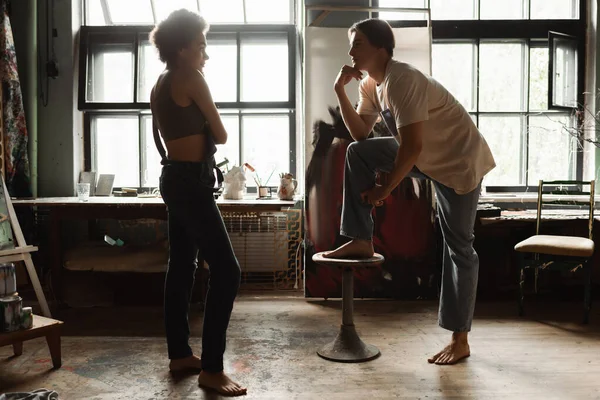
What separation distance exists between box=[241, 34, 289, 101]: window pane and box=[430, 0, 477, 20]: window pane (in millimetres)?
1275

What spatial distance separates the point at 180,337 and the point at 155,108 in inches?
41.7

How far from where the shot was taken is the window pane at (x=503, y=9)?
464cm

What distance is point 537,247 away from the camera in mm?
3650

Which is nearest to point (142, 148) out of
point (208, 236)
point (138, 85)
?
point (138, 85)

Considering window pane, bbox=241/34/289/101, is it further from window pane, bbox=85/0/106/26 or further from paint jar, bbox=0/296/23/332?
paint jar, bbox=0/296/23/332

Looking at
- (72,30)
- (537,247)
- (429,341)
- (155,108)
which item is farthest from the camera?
(72,30)

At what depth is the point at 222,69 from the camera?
4.73 metres

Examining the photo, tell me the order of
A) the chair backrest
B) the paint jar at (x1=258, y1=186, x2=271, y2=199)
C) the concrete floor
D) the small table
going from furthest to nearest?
the paint jar at (x1=258, y1=186, x2=271, y2=199)
the chair backrest
the small table
the concrete floor

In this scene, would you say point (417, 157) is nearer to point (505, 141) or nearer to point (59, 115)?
point (505, 141)

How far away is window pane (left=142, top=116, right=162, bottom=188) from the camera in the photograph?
4.73 metres

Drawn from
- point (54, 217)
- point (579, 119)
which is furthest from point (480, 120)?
point (54, 217)

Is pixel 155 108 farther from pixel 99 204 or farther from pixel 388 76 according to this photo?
pixel 99 204

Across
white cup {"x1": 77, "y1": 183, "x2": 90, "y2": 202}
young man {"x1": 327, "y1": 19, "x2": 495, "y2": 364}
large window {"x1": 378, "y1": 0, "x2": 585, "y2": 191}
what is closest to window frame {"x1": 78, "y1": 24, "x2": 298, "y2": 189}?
white cup {"x1": 77, "y1": 183, "x2": 90, "y2": 202}

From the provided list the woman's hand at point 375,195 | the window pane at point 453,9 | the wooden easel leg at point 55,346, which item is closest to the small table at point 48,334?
the wooden easel leg at point 55,346
